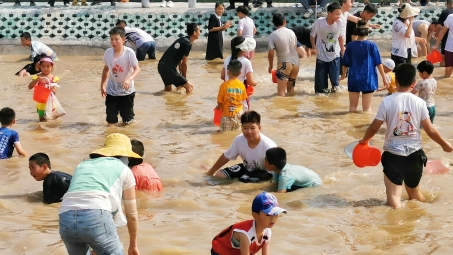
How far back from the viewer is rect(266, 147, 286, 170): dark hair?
8.11 m

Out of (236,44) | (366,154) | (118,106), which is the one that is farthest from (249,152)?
(118,106)

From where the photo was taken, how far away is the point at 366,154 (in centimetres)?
776

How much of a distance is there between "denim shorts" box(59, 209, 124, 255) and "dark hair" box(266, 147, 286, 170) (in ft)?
9.88

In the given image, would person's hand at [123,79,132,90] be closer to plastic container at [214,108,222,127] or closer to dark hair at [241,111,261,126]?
plastic container at [214,108,222,127]

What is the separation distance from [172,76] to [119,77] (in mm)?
2743

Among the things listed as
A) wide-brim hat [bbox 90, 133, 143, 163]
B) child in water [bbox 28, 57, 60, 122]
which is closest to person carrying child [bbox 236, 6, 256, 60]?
child in water [bbox 28, 57, 60, 122]

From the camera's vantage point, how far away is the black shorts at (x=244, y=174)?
8.69 m

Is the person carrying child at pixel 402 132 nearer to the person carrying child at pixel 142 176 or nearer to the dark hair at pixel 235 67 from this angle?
the person carrying child at pixel 142 176

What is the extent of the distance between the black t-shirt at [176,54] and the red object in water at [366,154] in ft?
21.7

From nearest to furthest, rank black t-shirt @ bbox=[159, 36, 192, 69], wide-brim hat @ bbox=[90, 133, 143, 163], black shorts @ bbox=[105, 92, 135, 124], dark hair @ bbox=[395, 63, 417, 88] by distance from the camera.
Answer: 1. wide-brim hat @ bbox=[90, 133, 143, 163]
2. dark hair @ bbox=[395, 63, 417, 88]
3. black shorts @ bbox=[105, 92, 135, 124]
4. black t-shirt @ bbox=[159, 36, 192, 69]

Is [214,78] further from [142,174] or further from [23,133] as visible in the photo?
[142,174]

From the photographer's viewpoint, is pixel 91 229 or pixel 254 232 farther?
pixel 254 232

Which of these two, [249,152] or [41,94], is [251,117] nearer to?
[249,152]

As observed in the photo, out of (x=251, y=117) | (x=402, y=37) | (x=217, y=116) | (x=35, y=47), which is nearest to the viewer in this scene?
→ (x=251, y=117)
